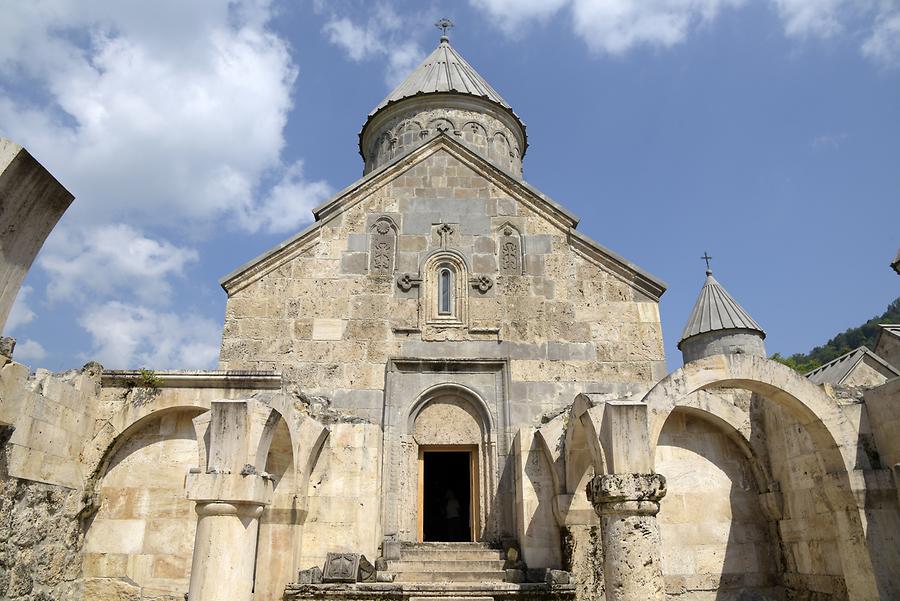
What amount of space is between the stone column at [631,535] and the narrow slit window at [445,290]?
13.9 ft

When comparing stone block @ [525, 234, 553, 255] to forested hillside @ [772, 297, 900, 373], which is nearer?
stone block @ [525, 234, 553, 255]

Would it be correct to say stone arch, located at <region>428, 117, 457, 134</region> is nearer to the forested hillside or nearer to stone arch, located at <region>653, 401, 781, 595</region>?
stone arch, located at <region>653, 401, 781, 595</region>

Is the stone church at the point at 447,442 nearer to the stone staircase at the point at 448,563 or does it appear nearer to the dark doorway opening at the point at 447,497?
the stone staircase at the point at 448,563

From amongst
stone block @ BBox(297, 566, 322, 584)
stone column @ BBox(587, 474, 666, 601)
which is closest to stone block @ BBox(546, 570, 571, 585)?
stone column @ BBox(587, 474, 666, 601)

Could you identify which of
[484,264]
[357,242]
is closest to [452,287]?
[484,264]

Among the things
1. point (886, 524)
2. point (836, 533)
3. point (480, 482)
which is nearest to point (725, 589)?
point (836, 533)

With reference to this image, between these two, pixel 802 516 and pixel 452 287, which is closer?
pixel 802 516

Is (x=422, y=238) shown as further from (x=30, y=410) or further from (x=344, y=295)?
(x=30, y=410)

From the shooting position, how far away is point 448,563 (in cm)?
788

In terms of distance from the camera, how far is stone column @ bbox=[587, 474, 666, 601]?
5438mm

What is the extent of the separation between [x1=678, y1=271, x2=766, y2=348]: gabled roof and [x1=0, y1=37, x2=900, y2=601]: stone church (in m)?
9.36

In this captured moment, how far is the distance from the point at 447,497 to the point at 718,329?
9449 millimetres

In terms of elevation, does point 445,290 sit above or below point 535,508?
above

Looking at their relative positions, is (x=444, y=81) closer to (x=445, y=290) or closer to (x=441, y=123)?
(x=441, y=123)
